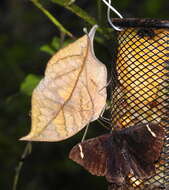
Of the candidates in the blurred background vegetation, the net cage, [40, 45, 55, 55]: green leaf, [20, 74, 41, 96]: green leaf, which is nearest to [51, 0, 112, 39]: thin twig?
the net cage

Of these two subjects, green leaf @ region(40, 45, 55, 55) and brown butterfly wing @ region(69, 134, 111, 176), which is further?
green leaf @ region(40, 45, 55, 55)

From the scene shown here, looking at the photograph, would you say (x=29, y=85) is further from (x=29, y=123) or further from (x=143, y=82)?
(x=29, y=123)

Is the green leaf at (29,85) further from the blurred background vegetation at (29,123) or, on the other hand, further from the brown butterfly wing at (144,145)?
the brown butterfly wing at (144,145)

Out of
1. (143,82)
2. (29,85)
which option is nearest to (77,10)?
(143,82)

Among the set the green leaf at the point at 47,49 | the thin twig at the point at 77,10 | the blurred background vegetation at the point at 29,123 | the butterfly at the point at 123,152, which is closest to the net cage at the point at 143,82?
the butterfly at the point at 123,152

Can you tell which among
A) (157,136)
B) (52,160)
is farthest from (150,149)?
(52,160)

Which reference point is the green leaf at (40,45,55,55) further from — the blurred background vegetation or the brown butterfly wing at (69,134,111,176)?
the brown butterfly wing at (69,134,111,176)
